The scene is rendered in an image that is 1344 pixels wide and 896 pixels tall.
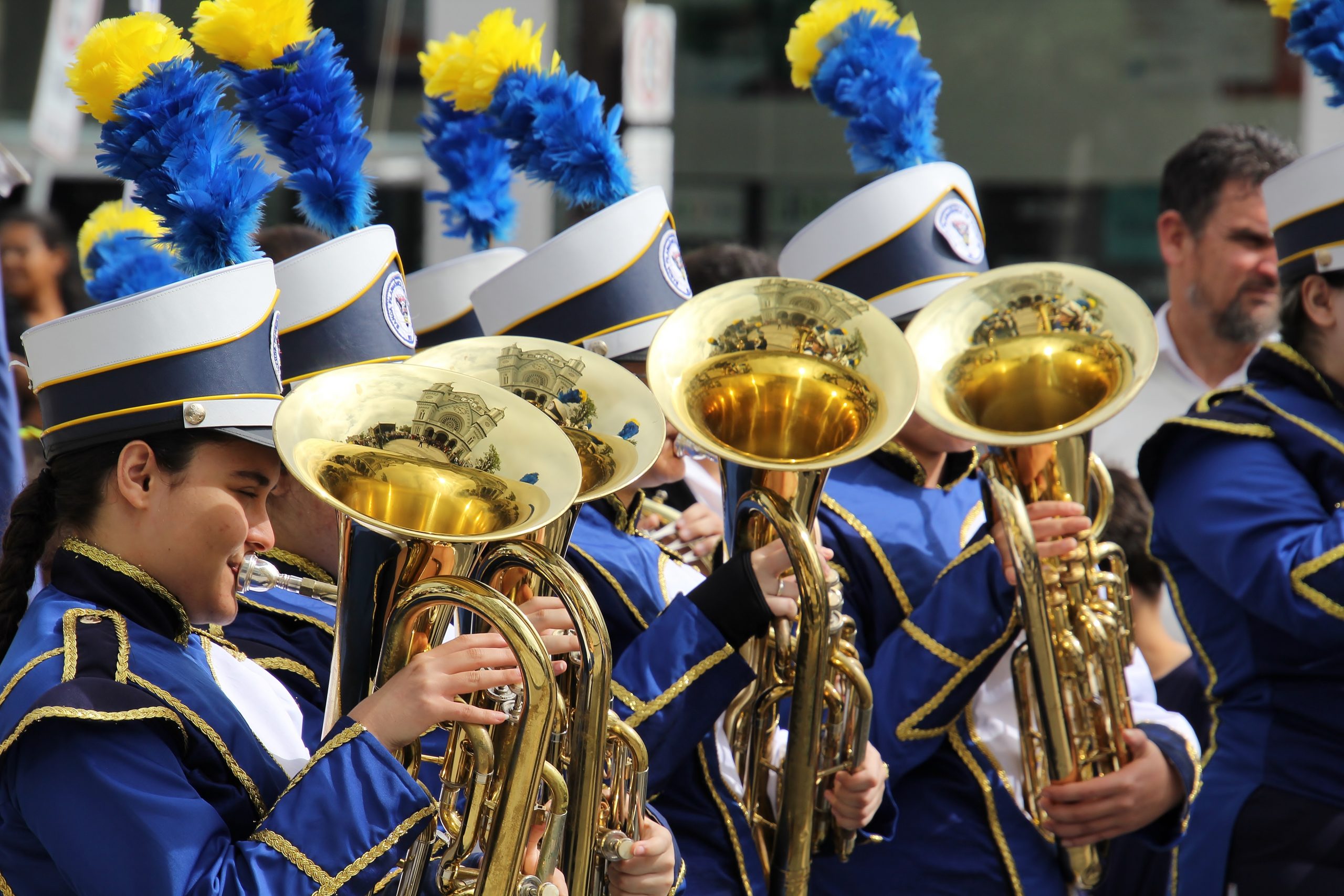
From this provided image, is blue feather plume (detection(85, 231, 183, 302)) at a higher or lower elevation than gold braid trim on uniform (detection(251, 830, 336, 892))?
higher

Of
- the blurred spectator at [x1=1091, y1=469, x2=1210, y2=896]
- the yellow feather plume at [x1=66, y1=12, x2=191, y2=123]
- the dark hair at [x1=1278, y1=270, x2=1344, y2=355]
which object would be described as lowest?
the blurred spectator at [x1=1091, y1=469, x2=1210, y2=896]

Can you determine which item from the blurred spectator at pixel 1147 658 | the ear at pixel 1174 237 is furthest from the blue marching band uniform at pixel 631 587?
the ear at pixel 1174 237

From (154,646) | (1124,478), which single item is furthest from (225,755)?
(1124,478)

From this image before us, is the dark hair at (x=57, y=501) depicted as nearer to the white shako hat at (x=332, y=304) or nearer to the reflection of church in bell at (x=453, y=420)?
the reflection of church in bell at (x=453, y=420)

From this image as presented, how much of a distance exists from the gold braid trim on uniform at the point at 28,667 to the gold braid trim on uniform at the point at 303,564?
25.6 inches

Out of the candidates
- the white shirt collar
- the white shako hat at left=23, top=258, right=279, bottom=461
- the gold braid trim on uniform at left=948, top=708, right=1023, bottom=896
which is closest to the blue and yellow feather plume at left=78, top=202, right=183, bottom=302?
the white shako hat at left=23, top=258, right=279, bottom=461

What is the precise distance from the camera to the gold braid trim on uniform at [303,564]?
8.53ft

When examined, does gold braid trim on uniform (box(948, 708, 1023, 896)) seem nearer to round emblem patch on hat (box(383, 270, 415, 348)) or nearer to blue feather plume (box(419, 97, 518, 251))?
round emblem patch on hat (box(383, 270, 415, 348))

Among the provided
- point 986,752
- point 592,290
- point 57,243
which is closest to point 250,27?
point 592,290

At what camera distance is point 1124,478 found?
4.23m

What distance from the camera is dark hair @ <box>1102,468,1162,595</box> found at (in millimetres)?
4094

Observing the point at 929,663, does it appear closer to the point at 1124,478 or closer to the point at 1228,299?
the point at 1124,478

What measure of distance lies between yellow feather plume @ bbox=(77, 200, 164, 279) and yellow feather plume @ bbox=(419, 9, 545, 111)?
0.74m

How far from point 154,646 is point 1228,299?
3.41 m
